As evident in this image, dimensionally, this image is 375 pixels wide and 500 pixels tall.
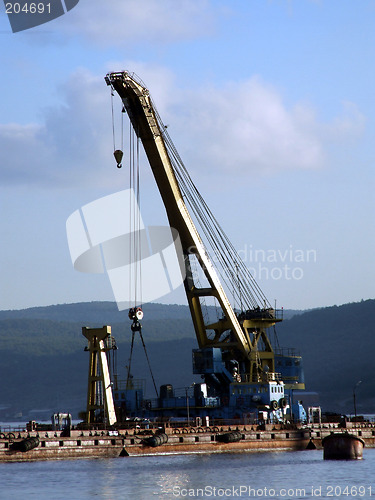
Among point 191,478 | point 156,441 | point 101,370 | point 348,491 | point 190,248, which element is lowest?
point 348,491

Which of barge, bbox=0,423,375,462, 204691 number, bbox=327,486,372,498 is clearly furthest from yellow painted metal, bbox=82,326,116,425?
204691 number, bbox=327,486,372,498

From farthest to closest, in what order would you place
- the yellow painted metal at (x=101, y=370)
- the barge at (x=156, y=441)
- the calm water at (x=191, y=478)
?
the yellow painted metal at (x=101, y=370)
the barge at (x=156, y=441)
the calm water at (x=191, y=478)

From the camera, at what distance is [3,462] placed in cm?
7175

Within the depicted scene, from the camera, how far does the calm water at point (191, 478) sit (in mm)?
56375

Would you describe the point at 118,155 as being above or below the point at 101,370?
above

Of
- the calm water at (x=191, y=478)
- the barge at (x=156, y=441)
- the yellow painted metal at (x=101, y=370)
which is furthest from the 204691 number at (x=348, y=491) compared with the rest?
the yellow painted metal at (x=101, y=370)

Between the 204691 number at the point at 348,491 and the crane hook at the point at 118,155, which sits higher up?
the crane hook at the point at 118,155

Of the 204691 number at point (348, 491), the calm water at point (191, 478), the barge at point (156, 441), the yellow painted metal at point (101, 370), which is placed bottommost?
the 204691 number at point (348, 491)

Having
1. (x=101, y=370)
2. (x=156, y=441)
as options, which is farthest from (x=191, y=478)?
(x=101, y=370)

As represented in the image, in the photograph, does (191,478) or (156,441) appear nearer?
(191,478)

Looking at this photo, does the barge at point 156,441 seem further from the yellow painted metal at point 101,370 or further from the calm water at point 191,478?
the yellow painted metal at point 101,370

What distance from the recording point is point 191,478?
207 ft

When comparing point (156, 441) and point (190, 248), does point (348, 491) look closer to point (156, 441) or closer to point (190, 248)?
point (156, 441)

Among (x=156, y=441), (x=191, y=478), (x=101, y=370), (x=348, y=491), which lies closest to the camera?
(x=348, y=491)
